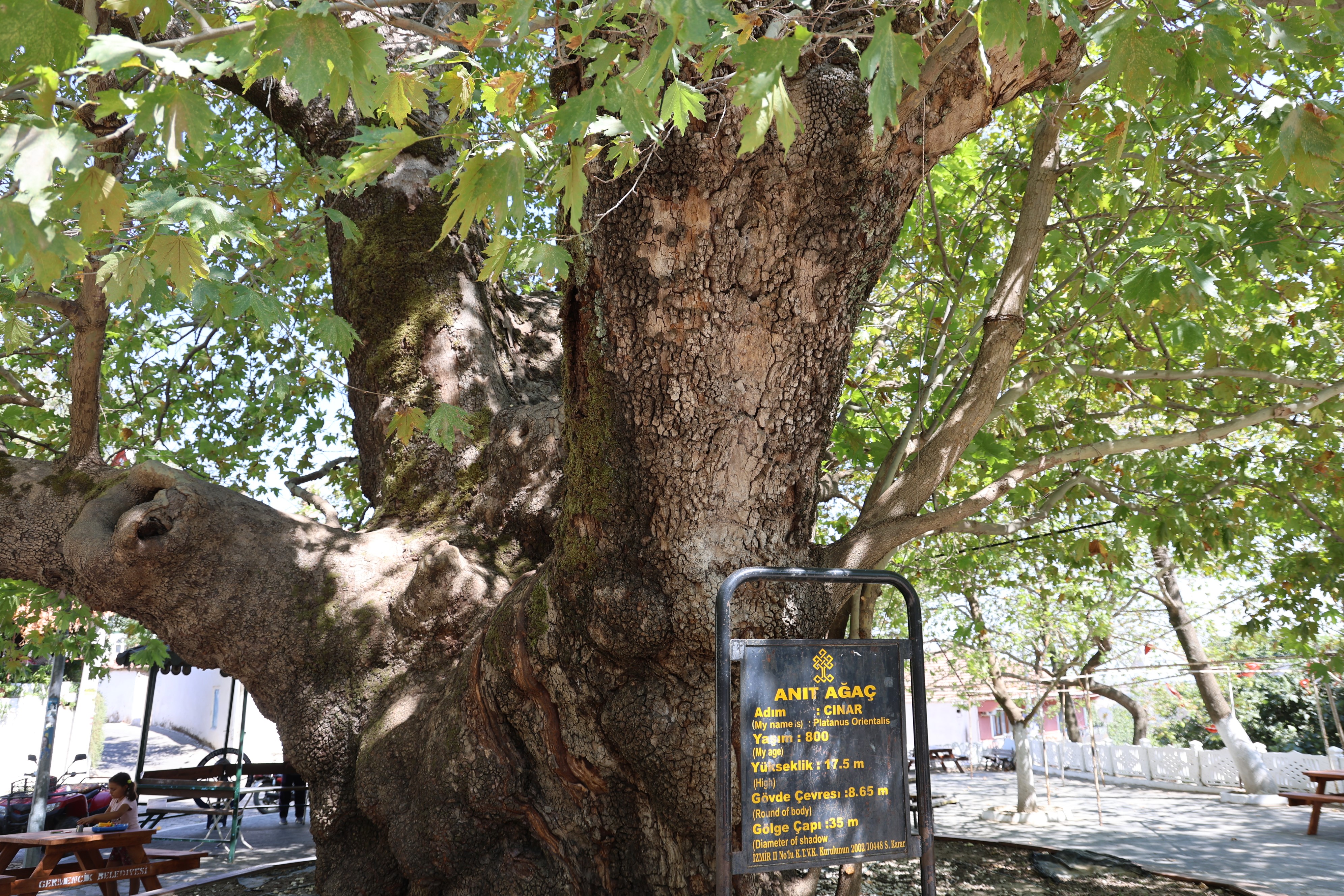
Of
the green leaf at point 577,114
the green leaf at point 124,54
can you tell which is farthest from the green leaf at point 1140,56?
the green leaf at point 124,54

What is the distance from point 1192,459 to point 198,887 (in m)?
10.2

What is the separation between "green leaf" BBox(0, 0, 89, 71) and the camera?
185 centimetres

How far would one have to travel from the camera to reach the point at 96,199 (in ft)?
6.72

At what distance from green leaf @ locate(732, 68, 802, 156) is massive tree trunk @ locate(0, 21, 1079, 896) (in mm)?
773

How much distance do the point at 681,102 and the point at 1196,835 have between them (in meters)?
12.5

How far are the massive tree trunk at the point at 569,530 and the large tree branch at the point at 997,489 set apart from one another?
5 centimetres

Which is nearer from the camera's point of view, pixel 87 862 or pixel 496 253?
pixel 496 253

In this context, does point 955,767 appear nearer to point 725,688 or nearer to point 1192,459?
point 1192,459

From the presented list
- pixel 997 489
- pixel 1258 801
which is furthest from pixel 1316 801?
pixel 997 489

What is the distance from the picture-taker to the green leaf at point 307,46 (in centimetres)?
180

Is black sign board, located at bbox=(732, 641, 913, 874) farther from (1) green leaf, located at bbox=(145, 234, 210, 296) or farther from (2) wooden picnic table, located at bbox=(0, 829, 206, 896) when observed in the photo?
(2) wooden picnic table, located at bbox=(0, 829, 206, 896)

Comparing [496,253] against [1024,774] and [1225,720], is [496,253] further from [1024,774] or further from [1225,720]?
[1225,720]

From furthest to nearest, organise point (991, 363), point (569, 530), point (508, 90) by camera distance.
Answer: point (991, 363) → point (569, 530) → point (508, 90)

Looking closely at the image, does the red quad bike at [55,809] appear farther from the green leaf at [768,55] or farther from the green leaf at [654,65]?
the green leaf at [768,55]
